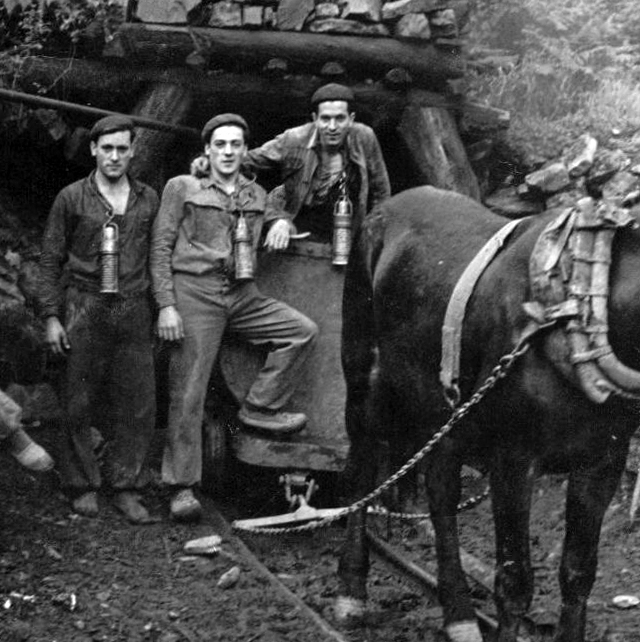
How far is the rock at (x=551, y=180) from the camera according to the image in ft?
26.7

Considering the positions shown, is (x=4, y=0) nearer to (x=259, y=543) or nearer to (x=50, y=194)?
(x=50, y=194)

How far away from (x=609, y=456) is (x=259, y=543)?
102 inches

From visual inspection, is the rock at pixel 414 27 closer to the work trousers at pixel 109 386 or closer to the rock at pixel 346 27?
the rock at pixel 346 27

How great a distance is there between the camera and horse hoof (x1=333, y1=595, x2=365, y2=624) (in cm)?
549

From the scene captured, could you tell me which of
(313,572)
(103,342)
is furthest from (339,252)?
(313,572)

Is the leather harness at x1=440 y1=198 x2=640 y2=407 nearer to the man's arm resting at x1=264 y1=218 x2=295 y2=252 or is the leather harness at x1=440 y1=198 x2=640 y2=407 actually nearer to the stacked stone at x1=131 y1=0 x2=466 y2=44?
the man's arm resting at x1=264 y1=218 x2=295 y2=252

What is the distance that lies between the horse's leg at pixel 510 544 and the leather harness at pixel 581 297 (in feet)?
1.82

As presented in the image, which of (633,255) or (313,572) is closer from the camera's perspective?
(633,255)

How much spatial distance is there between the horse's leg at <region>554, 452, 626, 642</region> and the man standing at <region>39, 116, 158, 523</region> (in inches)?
105

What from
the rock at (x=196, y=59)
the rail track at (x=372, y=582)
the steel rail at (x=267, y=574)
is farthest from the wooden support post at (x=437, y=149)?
the steel rail at (x=267, y=574)

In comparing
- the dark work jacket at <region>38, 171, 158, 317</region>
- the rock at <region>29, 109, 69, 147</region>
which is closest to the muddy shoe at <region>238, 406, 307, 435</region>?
the dark work jacket at <region>38, 171, 158, 317</region>

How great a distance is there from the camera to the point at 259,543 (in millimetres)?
6602

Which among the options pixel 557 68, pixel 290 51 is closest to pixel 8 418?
pixel 290 51

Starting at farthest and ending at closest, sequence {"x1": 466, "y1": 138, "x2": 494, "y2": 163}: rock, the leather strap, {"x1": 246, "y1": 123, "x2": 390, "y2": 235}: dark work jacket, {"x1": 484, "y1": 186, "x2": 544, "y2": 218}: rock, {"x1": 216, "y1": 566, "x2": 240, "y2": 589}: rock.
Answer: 1. {"x1": 466, "y1": 138, "x2": 494, "y2": 163}: rock
2. {"x1": 484, "y1": 186, "x2": 544, "y2": 218}: rock
3. {"x1": 246, "y1": 123, "x2": 390, "y2": 235}: dark work jacket
4. {"x1": 216, "y1": 566, "x2": 240, "y2": 589}: rock
5. the leather strap
